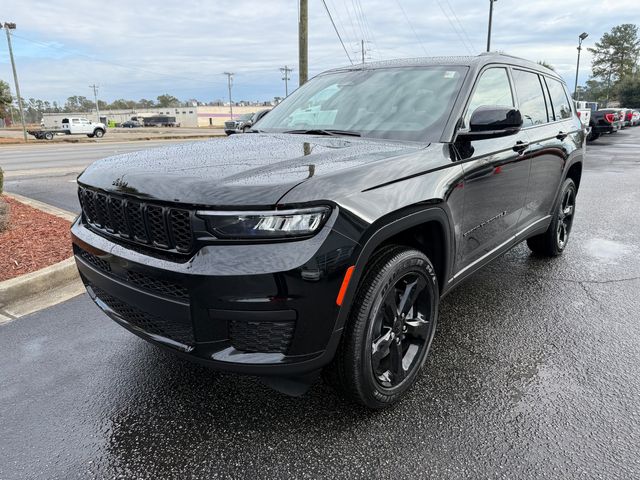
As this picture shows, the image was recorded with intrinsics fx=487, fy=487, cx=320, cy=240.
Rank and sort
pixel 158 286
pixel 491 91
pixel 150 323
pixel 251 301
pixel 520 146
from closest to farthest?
pixel 251 301
pixel 158 286
pixel 150 323
pixel 491 91
pixel 520 146

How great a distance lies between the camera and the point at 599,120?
24.6m

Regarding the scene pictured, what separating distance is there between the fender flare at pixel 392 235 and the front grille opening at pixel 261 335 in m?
0.23

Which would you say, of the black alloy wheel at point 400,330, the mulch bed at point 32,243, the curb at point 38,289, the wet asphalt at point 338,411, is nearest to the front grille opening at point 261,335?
the black alloy wheel at point 400,330

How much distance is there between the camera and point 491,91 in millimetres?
3387

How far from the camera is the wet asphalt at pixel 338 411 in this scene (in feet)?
7.22

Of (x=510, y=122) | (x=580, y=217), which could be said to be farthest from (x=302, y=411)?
(x=580, y=217)

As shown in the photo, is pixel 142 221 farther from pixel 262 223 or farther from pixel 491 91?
pixel 491 91

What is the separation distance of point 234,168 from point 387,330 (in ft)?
3.66

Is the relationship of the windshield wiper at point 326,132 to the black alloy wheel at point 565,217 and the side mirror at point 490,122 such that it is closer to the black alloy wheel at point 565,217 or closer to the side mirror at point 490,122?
the side mirror at point 490,122

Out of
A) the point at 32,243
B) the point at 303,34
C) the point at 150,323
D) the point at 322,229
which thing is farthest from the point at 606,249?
the point at 303,34

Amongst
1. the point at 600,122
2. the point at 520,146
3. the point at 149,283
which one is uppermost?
the point at 520,146

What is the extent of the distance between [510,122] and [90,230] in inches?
97.4

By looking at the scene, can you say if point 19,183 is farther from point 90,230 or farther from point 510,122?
point 510,122

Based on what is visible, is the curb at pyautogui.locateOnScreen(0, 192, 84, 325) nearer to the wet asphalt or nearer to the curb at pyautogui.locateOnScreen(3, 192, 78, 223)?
the wet asphalt
